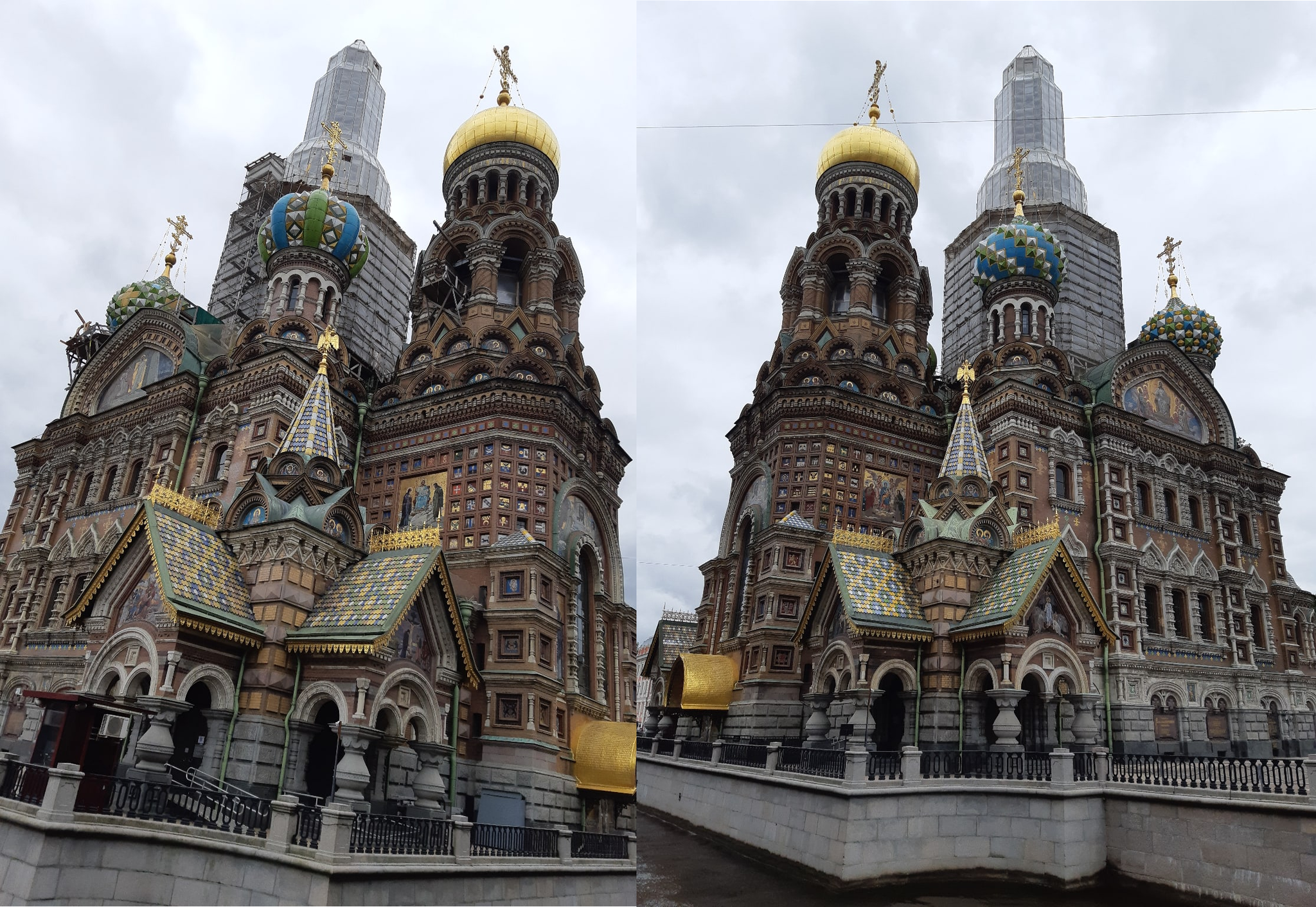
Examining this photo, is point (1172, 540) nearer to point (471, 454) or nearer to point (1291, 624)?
point (1291, 624)

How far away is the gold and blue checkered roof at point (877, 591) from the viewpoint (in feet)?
55.5

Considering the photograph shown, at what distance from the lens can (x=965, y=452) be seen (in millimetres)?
19969

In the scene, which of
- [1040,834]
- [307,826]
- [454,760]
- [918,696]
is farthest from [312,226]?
[1040,834]

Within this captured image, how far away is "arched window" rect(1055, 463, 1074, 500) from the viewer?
23594 mm

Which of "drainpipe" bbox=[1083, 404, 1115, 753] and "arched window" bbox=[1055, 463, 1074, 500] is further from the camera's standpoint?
"arched window" bbox=[1055, 463, 1074, 500]

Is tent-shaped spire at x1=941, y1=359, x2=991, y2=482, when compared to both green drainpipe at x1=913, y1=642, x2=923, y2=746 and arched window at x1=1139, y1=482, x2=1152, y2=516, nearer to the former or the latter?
green drainpipe at x1=913, y1=642, x2=923, y2=746

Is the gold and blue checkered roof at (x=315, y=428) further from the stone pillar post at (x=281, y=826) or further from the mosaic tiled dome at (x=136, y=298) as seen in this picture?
the mosaic tiled dome at (x=136, y=298)

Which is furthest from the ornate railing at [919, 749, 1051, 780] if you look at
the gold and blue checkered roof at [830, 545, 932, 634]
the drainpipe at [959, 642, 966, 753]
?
the gold and blue checkered roof at [830, 545, 932, 634]

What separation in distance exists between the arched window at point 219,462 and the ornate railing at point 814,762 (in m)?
14.3

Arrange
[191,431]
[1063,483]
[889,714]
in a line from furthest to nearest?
[1063,483], [191,431], [889,714]

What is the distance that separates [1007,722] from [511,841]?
8.41m

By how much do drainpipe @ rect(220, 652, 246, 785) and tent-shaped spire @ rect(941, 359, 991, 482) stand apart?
46.2 feet

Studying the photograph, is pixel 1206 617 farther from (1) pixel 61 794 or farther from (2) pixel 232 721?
(1) pixel 61 794

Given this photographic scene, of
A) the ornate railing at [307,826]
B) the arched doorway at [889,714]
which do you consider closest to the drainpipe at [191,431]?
the ornate railing at [307,826]
